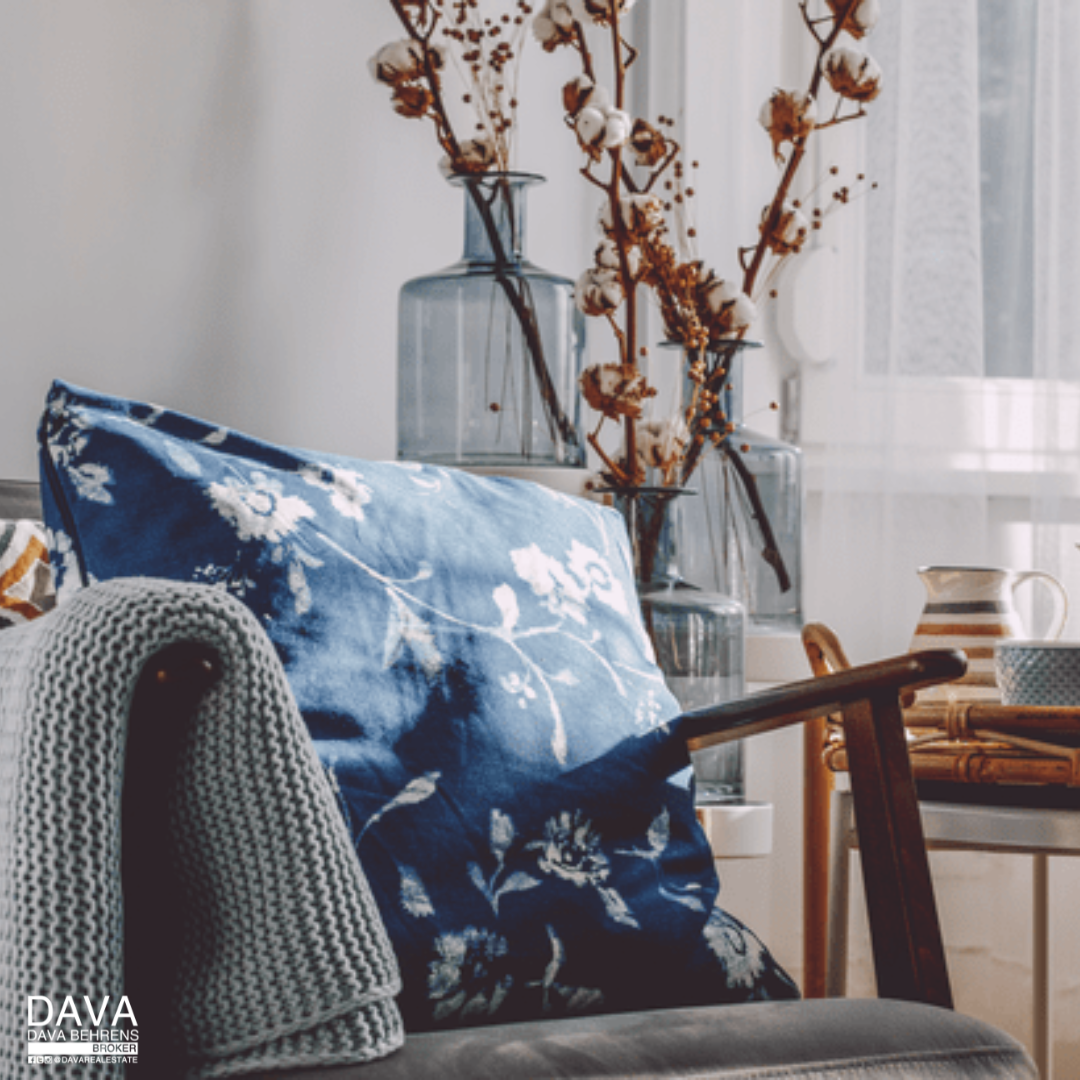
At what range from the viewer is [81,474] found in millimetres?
766

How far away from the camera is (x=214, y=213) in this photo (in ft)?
5.03

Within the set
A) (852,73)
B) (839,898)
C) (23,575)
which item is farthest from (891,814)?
(852,73)

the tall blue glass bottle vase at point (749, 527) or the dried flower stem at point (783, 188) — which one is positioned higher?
the dried flower stem at point (783, 188)

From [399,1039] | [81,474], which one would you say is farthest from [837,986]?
[81,474]

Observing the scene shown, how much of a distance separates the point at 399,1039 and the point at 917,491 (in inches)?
55.3

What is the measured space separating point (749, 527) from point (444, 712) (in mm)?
748

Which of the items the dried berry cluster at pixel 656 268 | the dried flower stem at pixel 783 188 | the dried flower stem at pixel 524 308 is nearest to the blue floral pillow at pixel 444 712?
the dried berry cluster at pixel 656 268

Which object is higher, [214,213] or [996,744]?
[214,213]

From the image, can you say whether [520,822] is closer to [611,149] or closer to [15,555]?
[15,555]

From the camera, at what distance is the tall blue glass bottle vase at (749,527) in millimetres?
1455

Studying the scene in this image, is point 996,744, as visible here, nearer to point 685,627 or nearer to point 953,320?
point 685,627

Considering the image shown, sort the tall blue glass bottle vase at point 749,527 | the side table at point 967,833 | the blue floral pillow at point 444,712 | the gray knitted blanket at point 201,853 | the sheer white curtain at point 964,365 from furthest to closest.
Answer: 1. the sheer white curtain at point 964,365
2. the tall blue glass bottle vase at point 749,527
3. the side table at point 967,833
4. the blue floral pillow at point 444,712
5. the gray knitted blanket at point 201,853

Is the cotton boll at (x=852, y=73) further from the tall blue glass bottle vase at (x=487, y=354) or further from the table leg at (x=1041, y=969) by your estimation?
the table leg at (x=1041, y=969)

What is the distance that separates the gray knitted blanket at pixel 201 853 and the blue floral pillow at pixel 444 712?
13 centimetres
